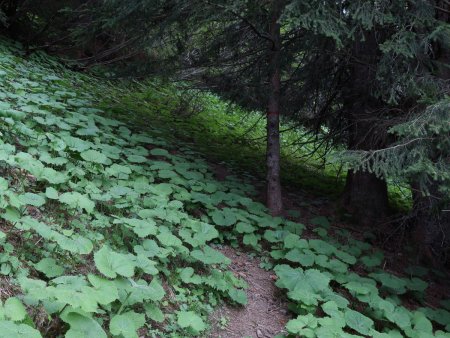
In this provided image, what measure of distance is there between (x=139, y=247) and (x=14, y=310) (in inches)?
55.1

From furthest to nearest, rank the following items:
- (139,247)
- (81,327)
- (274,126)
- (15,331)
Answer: (274,126), (139,247), (81,327), (15,331)

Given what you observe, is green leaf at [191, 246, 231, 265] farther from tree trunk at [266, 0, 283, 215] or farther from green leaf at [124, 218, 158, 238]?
tree trunk at [266, 0, 283, 215]

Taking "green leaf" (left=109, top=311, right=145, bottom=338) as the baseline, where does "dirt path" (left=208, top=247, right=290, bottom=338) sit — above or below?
below

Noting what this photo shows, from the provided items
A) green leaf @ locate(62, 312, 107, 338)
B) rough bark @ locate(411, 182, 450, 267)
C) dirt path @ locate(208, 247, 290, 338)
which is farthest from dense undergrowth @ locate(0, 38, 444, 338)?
rough bark @ locate(411, 182, 450, 267)

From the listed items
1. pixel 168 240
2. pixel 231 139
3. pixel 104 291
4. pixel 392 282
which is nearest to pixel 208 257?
pixel 168 240

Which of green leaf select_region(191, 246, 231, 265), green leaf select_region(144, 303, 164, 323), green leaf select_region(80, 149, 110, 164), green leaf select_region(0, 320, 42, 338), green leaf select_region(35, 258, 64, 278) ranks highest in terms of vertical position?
green leaf select_region(80, 149, 110, 164)

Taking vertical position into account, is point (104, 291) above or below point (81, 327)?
above

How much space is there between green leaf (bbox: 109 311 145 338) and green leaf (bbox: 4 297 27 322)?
0.55 metres

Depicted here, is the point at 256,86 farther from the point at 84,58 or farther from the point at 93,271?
the point at 84,58

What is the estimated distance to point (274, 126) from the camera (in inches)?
214

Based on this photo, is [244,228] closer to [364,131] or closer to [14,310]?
[364,131]

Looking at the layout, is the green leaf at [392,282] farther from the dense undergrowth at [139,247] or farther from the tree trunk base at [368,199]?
the tree trunk base at [368,199]

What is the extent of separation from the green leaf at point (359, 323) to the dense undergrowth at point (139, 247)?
0.04ft

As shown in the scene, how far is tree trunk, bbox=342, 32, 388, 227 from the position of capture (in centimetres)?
526
